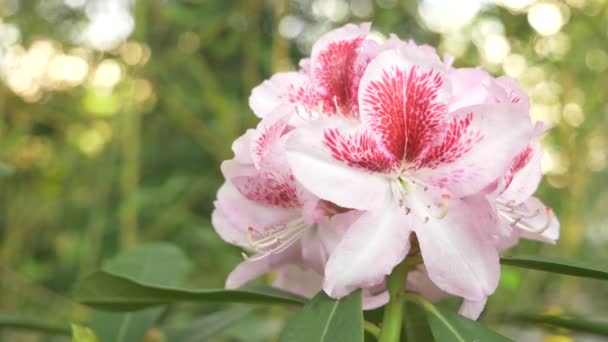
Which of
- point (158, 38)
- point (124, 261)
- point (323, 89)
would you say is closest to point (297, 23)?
point (158, 38)

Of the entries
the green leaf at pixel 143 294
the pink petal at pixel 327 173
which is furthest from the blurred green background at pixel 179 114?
the pink petal at pixel 327 173

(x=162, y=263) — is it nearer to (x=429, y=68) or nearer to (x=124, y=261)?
(x=124, y=261)

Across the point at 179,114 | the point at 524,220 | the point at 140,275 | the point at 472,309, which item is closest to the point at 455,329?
the point at 472,309

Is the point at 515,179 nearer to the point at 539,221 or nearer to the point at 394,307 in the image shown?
the point at 539,221

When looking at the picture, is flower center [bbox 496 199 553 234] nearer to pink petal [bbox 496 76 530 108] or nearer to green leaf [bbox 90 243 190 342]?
pink petal [bbox 496 76 530 108]

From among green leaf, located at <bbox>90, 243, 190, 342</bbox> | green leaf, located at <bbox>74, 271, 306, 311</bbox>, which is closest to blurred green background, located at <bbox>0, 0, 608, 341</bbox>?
green leaf, located at <bbox>90, 243, 190, 342</bbox>

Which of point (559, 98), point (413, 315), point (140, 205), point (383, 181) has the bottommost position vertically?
point (140, 205)
